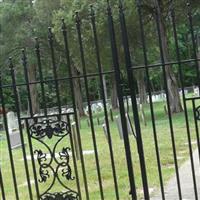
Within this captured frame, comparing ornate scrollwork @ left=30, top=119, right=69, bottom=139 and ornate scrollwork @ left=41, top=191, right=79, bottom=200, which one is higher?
ornate scrollwork @ left=30, top=119, right=69, bottom=139

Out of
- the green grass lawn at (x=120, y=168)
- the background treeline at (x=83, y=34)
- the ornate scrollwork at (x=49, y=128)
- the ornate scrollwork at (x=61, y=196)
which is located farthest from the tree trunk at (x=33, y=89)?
the ornate scrollwork at (x=49, y=128)

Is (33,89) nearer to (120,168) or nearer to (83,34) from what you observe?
(83,34)

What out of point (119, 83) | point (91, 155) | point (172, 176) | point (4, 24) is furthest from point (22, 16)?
point (119, 83)

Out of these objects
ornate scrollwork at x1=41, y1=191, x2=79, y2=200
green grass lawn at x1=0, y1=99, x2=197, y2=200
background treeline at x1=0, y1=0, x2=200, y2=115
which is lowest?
green grass lawn at x1=0, y1=99, x2=197, y2=200

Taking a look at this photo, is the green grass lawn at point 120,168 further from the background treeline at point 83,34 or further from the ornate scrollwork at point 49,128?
the background treeline at point 83,34

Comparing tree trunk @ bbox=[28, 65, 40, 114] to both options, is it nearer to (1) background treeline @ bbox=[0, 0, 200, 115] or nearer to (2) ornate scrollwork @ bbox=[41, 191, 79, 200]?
(1) background treeline @ bbox=[0, 0, 200, 115]

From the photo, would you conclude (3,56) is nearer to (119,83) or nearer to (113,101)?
(113,101)

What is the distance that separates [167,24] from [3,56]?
16473mm

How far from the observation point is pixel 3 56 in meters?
38.8

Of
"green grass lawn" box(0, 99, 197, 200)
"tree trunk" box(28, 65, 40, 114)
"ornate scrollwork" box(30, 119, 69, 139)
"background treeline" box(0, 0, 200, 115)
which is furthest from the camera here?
"tree trunk" box(28, 65, 40, 114)

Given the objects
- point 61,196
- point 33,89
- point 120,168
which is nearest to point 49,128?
point 61,196

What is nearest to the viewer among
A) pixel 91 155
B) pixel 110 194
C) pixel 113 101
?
pixel 110 194

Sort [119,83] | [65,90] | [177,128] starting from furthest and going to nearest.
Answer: [65,90] → [177,128] → [119,83]

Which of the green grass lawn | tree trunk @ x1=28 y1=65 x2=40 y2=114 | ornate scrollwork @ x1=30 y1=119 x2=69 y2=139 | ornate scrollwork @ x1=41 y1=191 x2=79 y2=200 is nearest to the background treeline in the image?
tree trunk @ x1=28 y1=65 x2=40 y2=114
